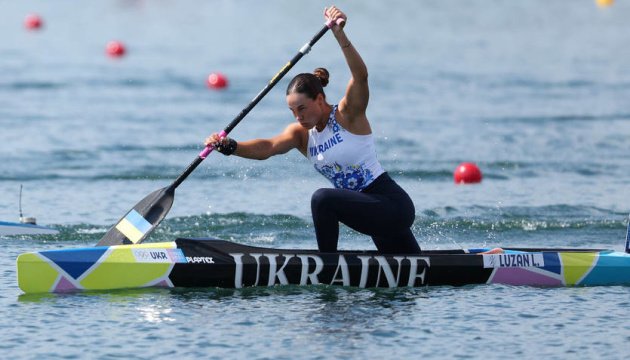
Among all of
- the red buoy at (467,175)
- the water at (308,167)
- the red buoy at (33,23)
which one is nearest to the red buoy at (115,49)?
the water at (308,167)

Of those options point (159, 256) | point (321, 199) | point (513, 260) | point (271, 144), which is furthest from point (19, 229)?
point (513, 260)

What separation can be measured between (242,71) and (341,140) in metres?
17.6

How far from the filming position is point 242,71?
26297mm

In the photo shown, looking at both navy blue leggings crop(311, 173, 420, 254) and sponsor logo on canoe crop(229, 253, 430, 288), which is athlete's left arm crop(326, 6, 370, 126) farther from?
sponsor logo on canoe crop(229, 253, 430, 288)

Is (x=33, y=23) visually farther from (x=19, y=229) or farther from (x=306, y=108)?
(x=306, y=108)

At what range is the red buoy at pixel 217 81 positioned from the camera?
918 inches

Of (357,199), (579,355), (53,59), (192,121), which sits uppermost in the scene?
(53,59)

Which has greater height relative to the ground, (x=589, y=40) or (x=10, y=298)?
(x=589, y=40)

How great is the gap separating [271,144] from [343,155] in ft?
1.74

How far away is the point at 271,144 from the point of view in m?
9.05

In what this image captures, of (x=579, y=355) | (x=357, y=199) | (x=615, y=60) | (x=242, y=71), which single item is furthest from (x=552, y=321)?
(x=615, y=60)

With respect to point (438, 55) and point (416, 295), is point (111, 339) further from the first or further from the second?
point (438, 55)

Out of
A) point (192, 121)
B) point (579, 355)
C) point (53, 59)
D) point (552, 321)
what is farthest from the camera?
point (53, 59)

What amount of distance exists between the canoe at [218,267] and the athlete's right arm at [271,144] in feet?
2.26
